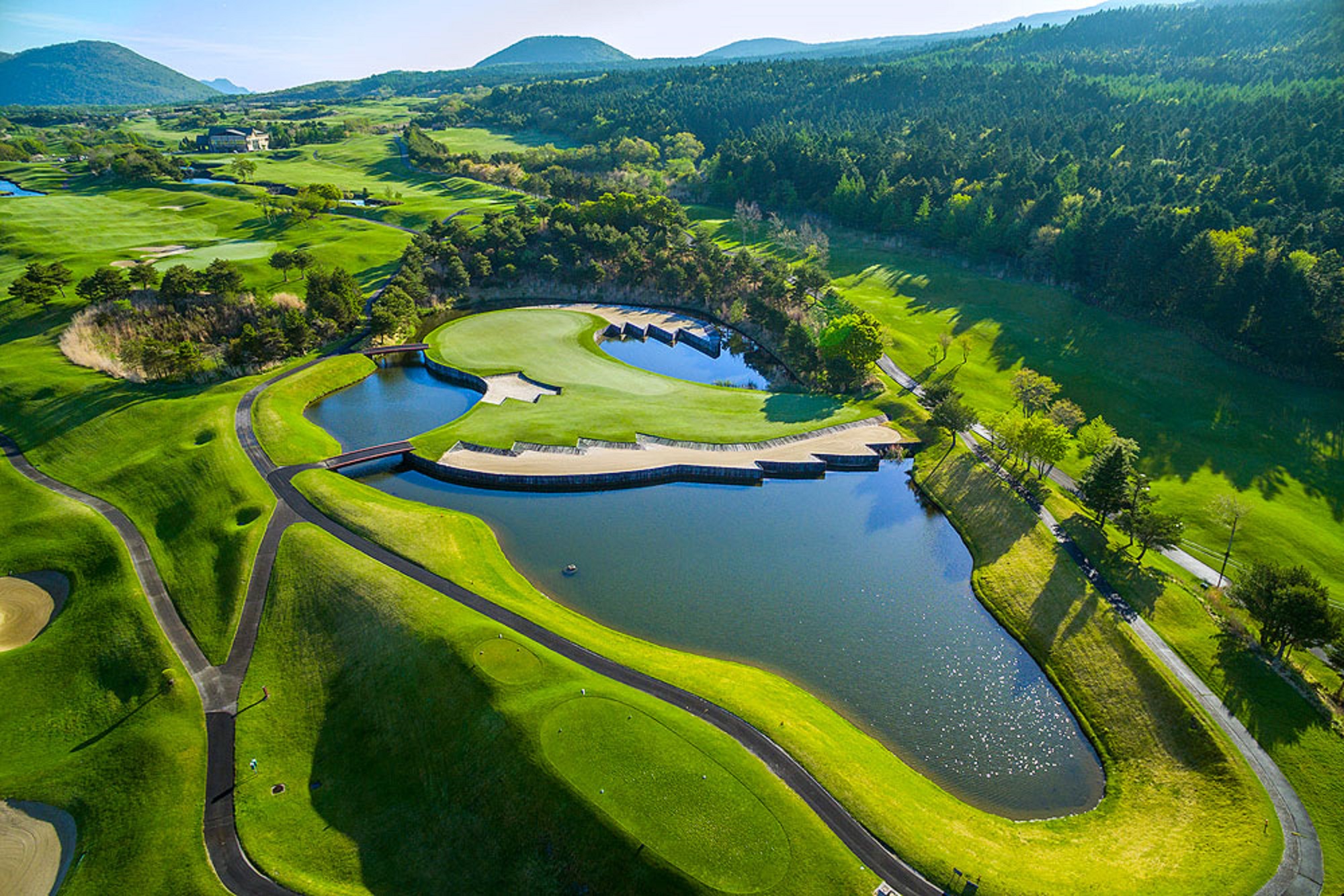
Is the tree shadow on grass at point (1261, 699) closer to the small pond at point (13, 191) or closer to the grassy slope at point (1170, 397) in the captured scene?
the grassy slope at point (1170, 397)

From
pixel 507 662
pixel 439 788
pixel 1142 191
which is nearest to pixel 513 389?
pixel 507 662

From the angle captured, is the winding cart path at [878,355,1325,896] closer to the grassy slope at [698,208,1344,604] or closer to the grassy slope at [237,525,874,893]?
the grassy slope at [698,208,1344,604]

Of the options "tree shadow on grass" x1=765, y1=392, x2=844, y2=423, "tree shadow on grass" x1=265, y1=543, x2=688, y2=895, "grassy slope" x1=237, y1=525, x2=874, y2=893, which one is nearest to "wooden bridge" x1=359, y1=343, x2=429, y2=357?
"tree shadow on grass" x1=765, y1=392, x2=844, y2=423

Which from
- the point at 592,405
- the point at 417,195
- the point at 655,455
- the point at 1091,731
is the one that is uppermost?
the point at 417,195

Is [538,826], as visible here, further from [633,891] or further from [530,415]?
[530,415]

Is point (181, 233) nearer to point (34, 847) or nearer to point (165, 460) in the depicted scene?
point (165, 460)
